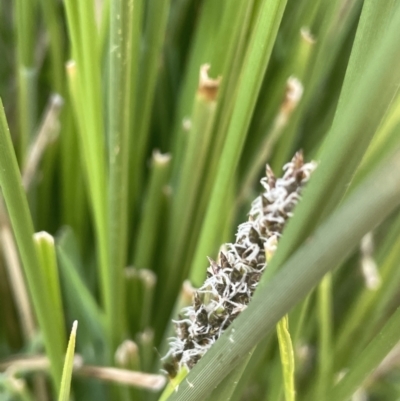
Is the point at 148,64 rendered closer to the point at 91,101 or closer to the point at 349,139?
the point at 91,101

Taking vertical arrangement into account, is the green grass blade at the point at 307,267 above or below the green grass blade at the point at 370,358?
above

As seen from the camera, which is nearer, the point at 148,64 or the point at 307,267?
the point at 307,267

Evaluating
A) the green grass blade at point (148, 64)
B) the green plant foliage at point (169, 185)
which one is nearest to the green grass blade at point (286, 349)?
the green plant foliage at point (169, 185)

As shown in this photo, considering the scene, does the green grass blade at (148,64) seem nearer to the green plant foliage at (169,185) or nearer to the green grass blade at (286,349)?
the green plant foliage at (169,185)

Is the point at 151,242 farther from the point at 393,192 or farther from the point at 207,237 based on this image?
the point at 393,192

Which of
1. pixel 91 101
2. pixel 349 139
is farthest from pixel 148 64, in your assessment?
pixel 349 139
